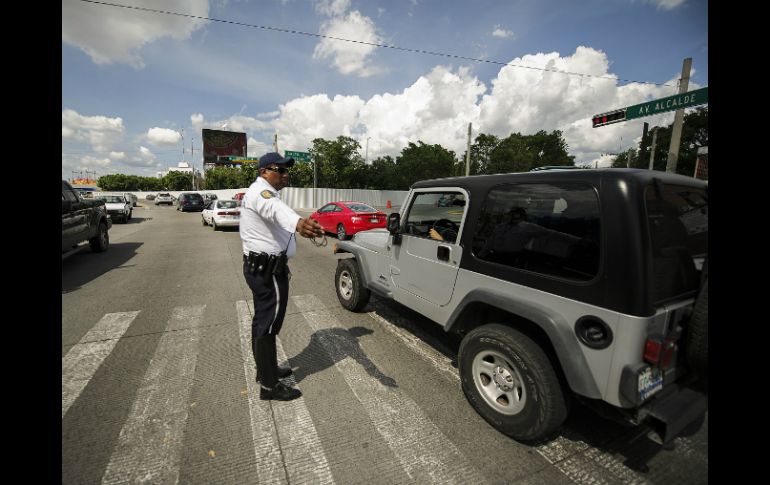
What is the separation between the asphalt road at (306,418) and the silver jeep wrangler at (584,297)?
1.08 feet

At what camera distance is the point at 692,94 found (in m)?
8.97

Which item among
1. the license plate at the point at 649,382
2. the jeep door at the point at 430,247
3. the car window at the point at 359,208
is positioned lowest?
the license plate at the point at 649,382

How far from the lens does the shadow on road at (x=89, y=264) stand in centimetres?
625

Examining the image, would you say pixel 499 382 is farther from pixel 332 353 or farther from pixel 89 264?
pixel 89 264

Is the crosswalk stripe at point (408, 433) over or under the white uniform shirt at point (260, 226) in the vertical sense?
under

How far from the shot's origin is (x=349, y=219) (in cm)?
1190

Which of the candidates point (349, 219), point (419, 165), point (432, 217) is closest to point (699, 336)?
point (432, 217)

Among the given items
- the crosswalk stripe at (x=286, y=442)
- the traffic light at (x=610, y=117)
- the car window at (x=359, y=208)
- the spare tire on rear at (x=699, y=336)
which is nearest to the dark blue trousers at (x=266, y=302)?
the crosswalk stripe at (x=286, y=442)

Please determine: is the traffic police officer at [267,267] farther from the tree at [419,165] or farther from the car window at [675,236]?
the tree at [419,165]

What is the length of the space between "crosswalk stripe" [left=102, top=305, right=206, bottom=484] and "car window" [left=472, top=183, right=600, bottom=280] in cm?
267

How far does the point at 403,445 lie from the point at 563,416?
43.0 inches

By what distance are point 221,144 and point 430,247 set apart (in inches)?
2731

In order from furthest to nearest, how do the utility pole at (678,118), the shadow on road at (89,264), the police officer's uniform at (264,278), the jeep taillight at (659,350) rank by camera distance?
the utility pole at (678,118) → the shadow on road at (89,264) → the police officer's uniform at (264,278) → the jeep taillight at (659,350)
